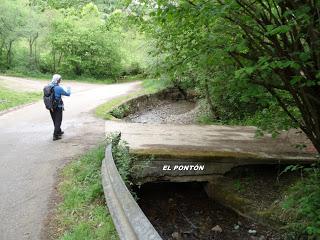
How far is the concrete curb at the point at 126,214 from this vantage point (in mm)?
3015

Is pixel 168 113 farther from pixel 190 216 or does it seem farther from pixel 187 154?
pixel 190 216

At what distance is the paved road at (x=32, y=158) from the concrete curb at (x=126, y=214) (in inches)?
51.1

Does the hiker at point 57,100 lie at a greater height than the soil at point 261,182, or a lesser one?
greater

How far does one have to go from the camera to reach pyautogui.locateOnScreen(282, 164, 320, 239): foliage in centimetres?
616

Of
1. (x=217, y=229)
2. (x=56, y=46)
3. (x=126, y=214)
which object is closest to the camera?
(x=126, y=214)

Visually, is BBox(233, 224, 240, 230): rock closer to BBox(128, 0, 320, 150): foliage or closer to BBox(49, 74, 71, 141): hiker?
BBox(128, 0, 320, 150): foliage

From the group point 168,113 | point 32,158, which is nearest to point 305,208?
point 32,158

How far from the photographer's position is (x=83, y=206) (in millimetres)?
6160

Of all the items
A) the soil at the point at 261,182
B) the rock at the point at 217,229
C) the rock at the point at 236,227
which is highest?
the soil at the point at 261,182

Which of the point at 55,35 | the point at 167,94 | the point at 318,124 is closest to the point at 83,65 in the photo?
the point at 55,35

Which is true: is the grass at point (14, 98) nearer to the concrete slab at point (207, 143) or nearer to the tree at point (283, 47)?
the concrete slab at point (207, 143)

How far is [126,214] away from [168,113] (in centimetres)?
2038

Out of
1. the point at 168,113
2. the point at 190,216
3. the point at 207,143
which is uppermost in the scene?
the point at 207,143

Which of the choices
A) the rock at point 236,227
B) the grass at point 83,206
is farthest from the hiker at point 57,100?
the rock at point 236,227
